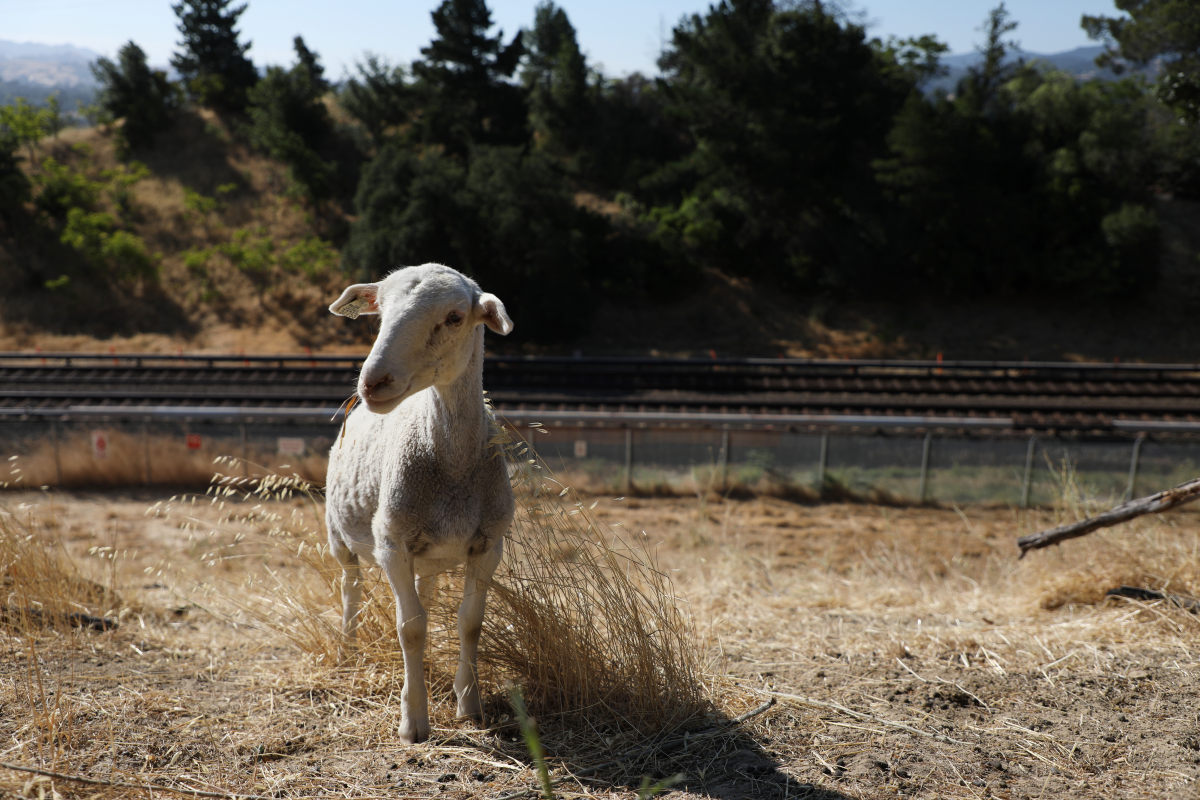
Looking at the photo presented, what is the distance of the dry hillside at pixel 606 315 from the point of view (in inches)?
1067

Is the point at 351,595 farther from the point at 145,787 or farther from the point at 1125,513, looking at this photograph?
the point at 1125,513

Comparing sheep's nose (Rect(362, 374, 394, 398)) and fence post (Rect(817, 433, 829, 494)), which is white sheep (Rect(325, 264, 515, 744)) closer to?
sheep's nose (Rect(362, 374, 394, 398))

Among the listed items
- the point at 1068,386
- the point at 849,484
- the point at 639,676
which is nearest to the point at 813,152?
the point at 1068,386

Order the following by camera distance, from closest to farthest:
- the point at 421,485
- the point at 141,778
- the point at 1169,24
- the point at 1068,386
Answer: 1. the point at 141,778
2. the point at 421,485
3. the point at 1068,386
4. the point at 1169,24

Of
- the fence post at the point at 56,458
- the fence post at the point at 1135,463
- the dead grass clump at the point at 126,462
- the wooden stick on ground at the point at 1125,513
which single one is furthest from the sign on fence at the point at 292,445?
the fence post at the point at 1135,463

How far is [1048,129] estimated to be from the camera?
106 ft

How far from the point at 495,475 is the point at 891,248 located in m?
30.3

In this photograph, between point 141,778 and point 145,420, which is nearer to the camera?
point 141,778

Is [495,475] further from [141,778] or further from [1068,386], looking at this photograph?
[1068,386]

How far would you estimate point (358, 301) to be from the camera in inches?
145

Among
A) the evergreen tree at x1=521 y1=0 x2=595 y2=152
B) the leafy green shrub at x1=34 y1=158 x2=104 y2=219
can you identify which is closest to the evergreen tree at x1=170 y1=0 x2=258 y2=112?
the leafy green shrub at x1=34 y1=158 x2=104 y2=219

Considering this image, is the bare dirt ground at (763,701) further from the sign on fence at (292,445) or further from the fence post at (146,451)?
the fence post at (146,451)

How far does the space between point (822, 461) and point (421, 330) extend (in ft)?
35.4

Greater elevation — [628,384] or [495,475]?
[495,475]
